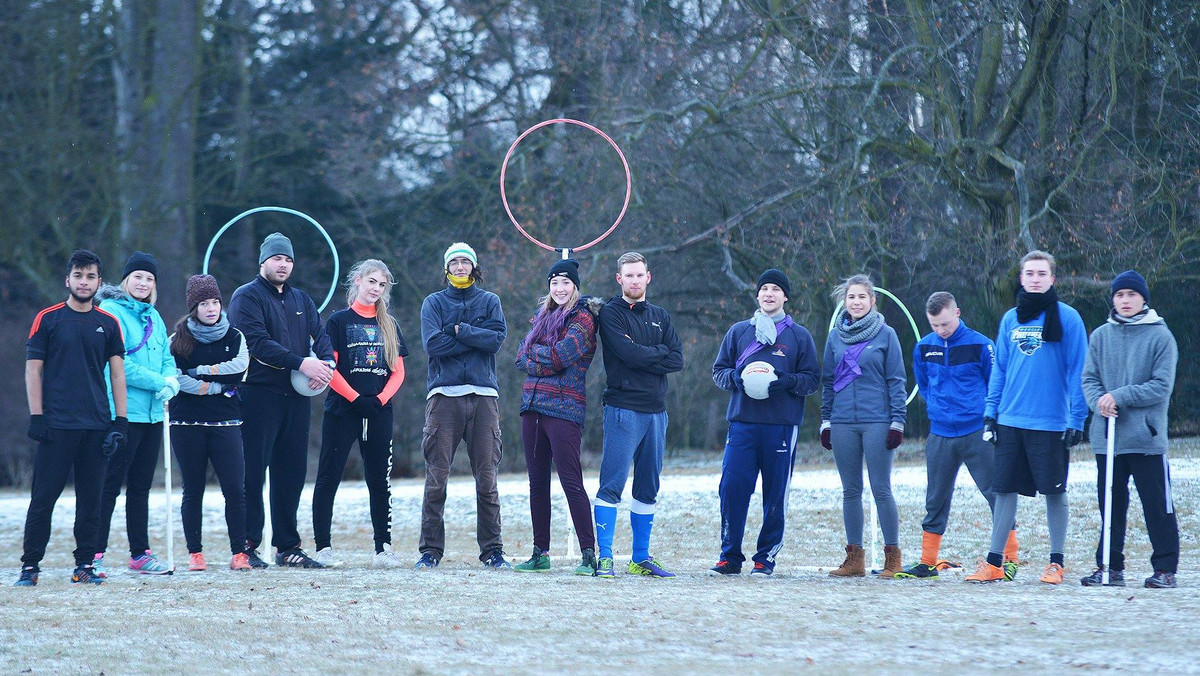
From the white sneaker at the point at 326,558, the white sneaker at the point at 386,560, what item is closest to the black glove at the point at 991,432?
the white sneaker at the point at 386,560

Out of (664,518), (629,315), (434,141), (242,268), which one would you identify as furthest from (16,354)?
(629,315)

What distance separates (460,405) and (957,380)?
314 cm

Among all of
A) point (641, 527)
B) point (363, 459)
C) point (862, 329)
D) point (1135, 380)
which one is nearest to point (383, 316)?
point (363, 459)

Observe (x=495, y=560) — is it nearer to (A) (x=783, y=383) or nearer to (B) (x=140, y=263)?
(A) (x=783, y=383)

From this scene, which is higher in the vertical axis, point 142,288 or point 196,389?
point 142,288

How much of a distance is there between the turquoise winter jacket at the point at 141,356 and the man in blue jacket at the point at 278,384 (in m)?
0.48

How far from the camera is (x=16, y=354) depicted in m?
22.1

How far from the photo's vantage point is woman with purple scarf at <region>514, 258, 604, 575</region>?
25.5 feet

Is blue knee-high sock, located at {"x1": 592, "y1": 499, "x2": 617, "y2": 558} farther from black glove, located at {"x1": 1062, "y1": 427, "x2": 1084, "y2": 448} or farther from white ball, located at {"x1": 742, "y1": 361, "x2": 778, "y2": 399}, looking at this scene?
black glove, located at {"x1": 1062, "y1": 427, "x2": 1084, "y2": 448}

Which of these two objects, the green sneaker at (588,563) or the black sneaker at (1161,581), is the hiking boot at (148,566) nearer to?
the green sneaker at (588,563)

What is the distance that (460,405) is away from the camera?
8227 millimetres

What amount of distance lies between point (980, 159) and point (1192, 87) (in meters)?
2.43

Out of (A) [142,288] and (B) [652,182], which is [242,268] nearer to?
(B) [652,182]

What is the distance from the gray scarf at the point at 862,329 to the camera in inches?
314
